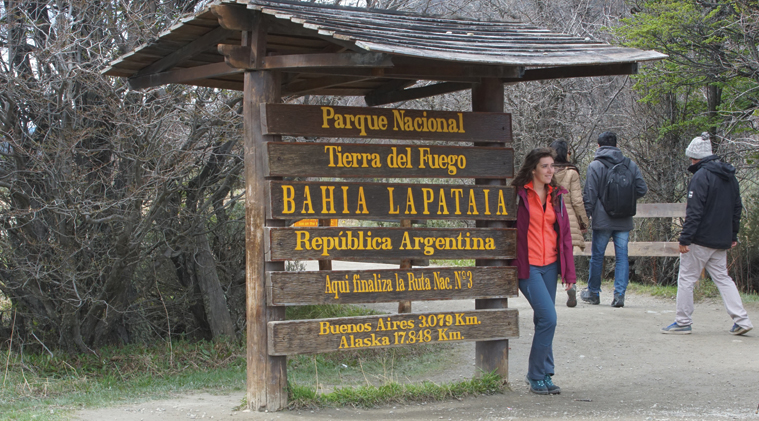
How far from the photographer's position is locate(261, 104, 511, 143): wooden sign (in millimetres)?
4973

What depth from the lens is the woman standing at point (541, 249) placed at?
214 inches

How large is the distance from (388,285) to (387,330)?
33 cm

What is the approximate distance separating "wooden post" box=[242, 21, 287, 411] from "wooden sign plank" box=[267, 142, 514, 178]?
147 millimetres

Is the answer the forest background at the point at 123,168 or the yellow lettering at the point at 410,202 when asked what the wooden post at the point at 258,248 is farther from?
the forest background at the point at 123,168

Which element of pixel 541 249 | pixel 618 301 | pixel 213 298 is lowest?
pixel 618 301

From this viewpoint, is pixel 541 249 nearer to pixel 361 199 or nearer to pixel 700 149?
pixel 361 199

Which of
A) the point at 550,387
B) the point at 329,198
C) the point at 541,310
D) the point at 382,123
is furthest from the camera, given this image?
the point at 550,387

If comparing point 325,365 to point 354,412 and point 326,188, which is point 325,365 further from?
point 326,188

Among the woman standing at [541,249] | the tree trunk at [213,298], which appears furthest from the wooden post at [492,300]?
the tree trunk at [213,298]

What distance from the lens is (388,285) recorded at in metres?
5.23

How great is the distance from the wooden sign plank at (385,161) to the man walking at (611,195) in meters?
3.58

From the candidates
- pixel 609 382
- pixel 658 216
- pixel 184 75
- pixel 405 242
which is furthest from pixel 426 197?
pixel 658 216

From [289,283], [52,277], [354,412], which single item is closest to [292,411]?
[354,412]

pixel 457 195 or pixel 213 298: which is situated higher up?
pixel 457 195
